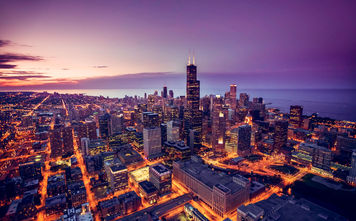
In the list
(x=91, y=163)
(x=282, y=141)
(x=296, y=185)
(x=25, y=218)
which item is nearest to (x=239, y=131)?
(x=282, y=141)

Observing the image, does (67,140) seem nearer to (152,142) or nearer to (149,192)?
(152,142)

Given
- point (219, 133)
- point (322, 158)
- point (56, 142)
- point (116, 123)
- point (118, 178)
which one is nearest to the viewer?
point (118, 178)

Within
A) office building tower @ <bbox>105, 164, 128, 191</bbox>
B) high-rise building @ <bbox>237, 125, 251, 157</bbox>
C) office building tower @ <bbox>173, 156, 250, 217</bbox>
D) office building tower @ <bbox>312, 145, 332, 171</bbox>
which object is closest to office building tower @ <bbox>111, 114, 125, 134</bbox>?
office building tower @ <bbox>105, 164, 128, 191</bbox>

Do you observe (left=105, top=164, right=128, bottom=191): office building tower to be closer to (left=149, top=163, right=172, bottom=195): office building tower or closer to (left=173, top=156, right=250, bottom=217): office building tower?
(left=149, top=163, right=172, bottom=195): office building tower

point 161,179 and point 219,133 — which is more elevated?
point 219,133

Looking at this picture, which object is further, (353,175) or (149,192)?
(353,175)

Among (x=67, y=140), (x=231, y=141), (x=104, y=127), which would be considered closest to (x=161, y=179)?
(x=231, y=141)

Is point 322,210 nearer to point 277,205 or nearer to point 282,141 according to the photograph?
point 277,205

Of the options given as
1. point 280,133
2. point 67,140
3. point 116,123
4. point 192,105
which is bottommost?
point 67,140
